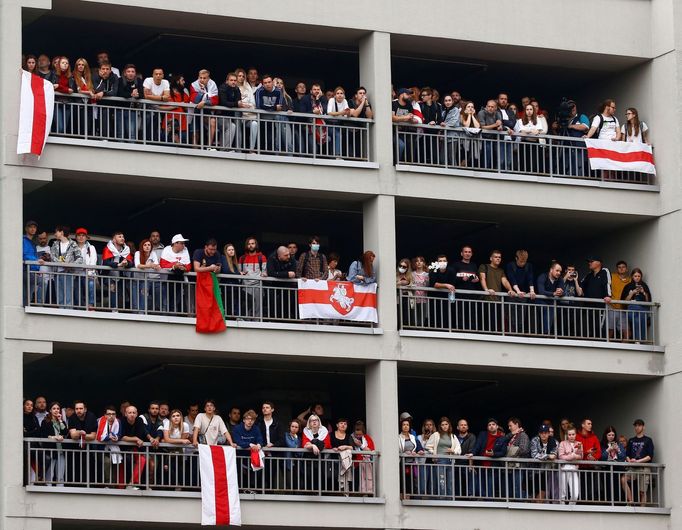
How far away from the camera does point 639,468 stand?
41.4 meters

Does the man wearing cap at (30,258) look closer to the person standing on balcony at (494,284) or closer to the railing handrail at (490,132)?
the railing handrail at (490,132)

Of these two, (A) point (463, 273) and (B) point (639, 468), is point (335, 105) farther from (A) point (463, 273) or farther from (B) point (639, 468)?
(B) point (639, 468)

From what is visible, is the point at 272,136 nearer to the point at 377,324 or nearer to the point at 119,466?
the point at 377,324

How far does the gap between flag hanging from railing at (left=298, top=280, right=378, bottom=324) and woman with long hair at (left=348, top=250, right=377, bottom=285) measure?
0.39ft

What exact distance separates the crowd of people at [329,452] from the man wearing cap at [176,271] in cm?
191

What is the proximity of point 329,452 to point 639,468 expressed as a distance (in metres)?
6.41

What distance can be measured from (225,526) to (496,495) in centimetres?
545

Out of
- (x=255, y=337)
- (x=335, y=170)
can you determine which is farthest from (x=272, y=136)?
(x=255, y=337)

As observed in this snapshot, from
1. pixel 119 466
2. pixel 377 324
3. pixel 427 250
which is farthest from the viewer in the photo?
pixel 427 250

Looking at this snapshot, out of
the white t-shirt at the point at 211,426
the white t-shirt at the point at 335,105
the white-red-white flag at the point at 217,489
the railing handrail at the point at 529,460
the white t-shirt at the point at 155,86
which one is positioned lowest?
the white-red-white flag at the point at 217,489

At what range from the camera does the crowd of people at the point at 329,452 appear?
3725cm

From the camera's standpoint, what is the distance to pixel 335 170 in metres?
40.3

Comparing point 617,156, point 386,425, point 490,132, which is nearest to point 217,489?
point 386,425

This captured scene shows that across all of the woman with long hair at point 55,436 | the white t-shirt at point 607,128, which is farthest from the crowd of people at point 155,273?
the white t-shirt at point 607,128
